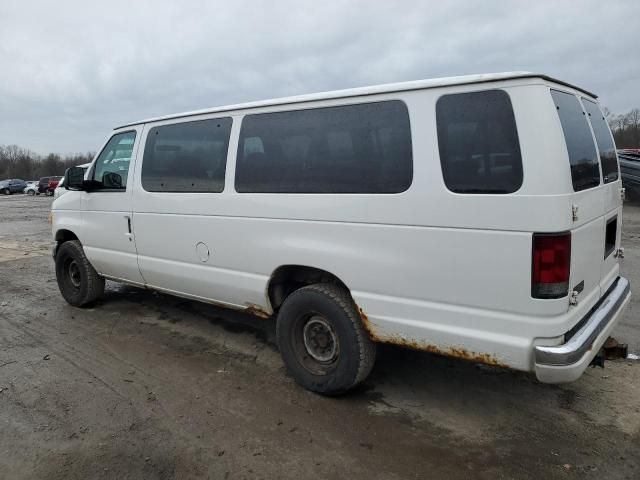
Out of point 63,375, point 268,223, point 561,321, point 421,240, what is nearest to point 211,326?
point 63,375

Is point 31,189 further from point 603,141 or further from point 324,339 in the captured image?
point 603,141

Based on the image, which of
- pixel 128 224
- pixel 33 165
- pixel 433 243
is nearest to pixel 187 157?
pixel 128 224

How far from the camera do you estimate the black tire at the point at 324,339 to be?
3.48 meters

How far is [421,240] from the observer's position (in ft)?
10.0

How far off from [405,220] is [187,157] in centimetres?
226

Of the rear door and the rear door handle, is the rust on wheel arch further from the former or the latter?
the rear door handle

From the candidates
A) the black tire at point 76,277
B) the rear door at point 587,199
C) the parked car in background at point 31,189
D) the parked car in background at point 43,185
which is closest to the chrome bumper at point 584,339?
the rear door at point 587,199

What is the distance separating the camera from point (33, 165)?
79.9 metres

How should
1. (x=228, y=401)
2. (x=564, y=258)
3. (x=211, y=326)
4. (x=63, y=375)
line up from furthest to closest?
(x=211, y=326) → (x=63, y=375) → (x=228, y=401) → (x=564, y=258)

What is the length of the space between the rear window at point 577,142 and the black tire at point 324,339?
5.32ft

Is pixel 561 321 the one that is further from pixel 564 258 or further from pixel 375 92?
pixel 375 92

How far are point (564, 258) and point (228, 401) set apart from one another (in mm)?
2458

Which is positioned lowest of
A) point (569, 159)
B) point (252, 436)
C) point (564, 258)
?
point (252, 436)

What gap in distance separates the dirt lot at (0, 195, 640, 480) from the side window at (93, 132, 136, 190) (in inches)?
61.9
